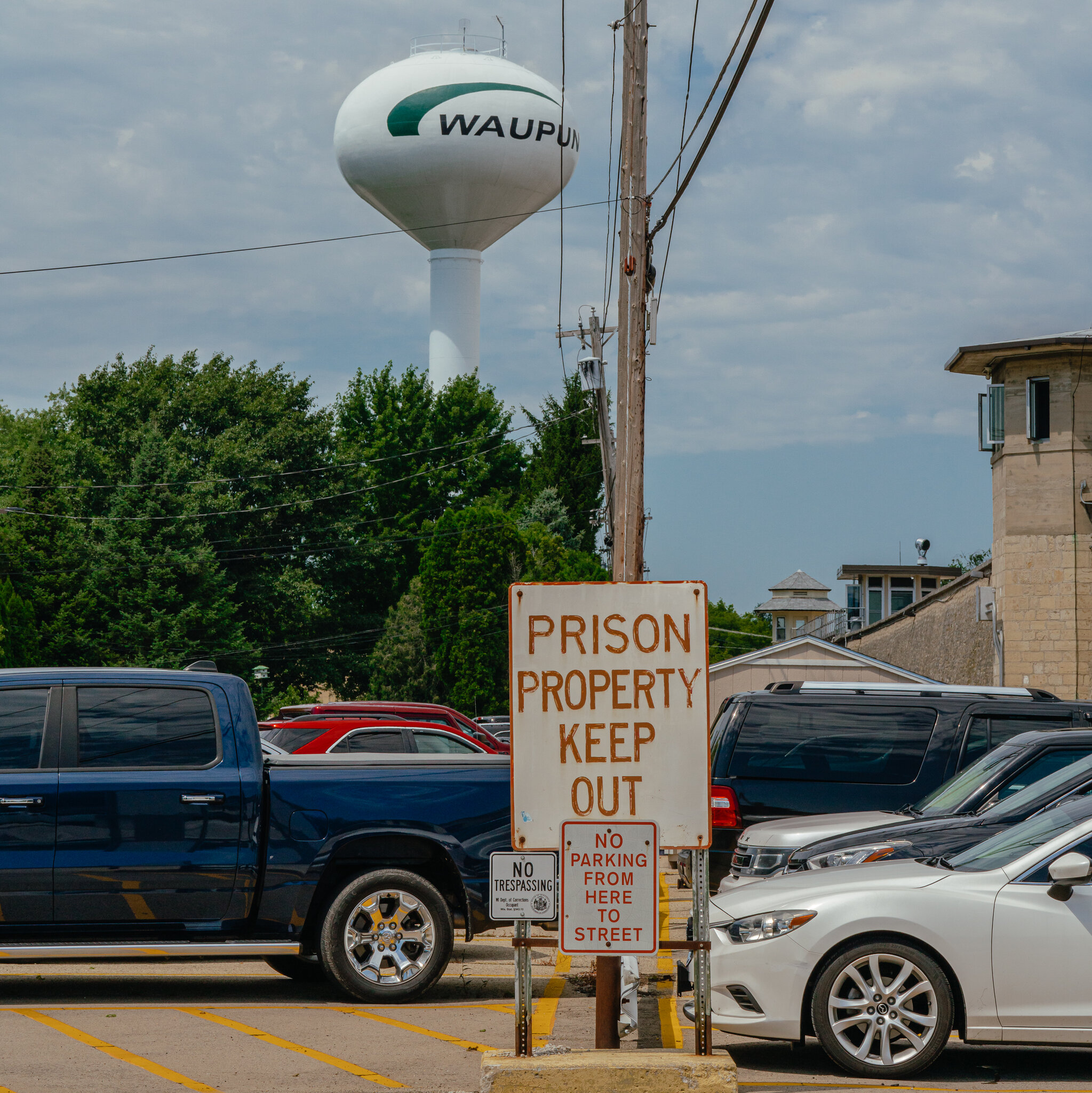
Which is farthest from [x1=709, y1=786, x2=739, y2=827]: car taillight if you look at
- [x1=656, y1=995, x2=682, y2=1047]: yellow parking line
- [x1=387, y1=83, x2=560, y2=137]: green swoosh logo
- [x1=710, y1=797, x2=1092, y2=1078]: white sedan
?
[x1=387, y1=83, x2=560, y2=137]: green swoosh logo

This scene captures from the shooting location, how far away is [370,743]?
1858 cm

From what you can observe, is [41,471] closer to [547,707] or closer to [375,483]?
[375,483]

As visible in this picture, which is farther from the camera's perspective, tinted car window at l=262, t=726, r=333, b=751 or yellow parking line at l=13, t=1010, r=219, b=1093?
tinted car window at l=262, t=726, r=333, b=751

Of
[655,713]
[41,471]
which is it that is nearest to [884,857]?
[655,713]

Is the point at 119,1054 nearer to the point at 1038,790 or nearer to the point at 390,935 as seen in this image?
the point at 390,935

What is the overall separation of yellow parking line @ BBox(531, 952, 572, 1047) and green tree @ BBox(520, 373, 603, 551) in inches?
2218

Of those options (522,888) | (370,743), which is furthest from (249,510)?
(522,888)

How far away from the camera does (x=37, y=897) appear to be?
8852 mm

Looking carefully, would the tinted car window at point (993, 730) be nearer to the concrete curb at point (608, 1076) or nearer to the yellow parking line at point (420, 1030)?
the yellow parking line at point (420, 1030)

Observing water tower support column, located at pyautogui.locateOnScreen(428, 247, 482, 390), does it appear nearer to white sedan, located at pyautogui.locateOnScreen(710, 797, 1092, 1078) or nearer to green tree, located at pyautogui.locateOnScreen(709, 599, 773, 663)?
green tree, located at pyautogui.locateOnScreen(709, 599, 773, 663)

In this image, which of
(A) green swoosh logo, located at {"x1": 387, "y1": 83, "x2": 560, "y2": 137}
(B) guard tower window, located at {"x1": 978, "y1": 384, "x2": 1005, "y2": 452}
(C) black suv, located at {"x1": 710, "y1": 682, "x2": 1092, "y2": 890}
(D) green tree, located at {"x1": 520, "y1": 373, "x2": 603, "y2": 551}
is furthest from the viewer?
(D) green tree, located at {"x1": 520, "y1": 373, "x2": 603, "y2": 551}

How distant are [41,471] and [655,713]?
51954mm

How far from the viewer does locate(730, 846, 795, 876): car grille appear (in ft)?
33.3

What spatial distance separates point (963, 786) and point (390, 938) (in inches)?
161
